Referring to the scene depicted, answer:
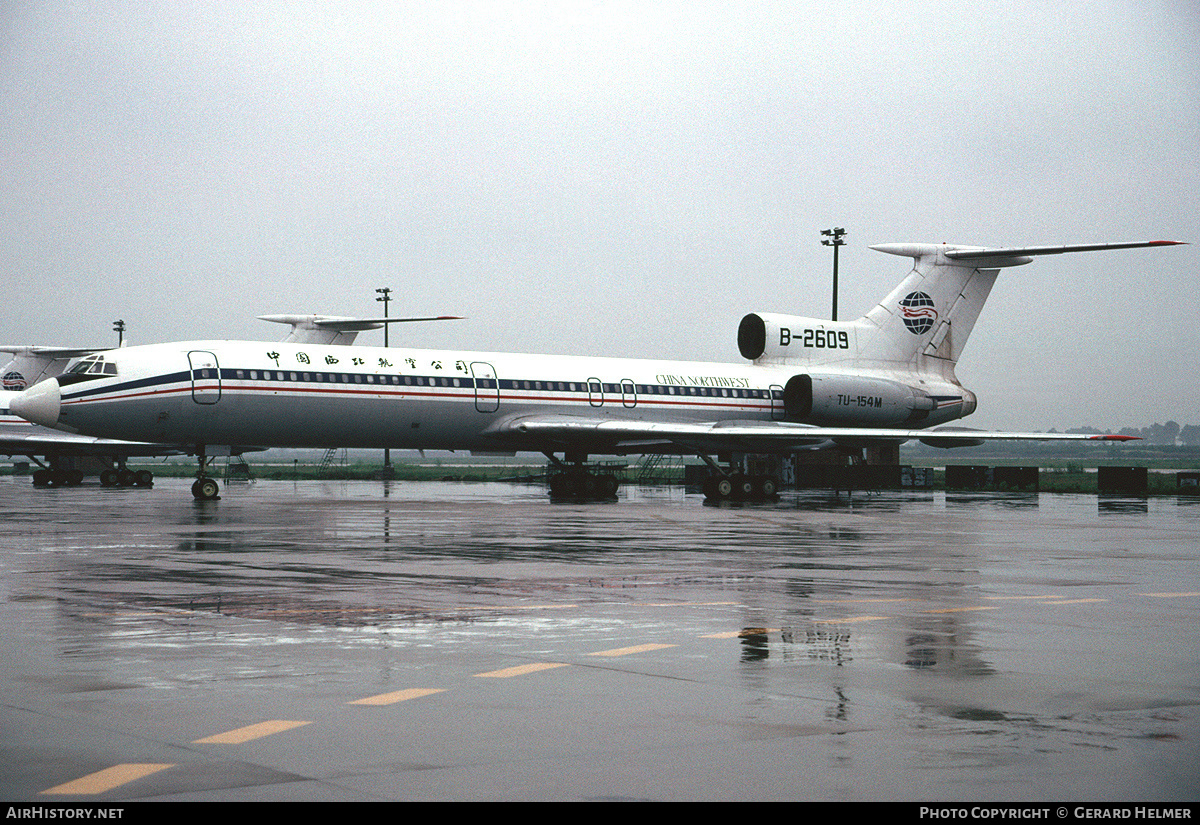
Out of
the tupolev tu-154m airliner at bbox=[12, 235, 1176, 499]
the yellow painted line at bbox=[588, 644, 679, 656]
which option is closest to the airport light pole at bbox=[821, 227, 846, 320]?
the tupolev tu-154m airliner at bbox=[12, 235, 1176, 499]

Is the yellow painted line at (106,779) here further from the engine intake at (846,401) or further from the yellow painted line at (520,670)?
the engine intake at (846,401)

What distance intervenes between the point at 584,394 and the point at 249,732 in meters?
33.0

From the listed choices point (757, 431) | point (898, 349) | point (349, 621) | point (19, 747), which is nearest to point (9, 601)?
point (349, 621)

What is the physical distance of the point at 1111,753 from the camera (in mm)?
6598

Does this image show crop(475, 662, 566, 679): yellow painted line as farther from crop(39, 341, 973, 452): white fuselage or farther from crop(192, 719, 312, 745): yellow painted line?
crop(39, 341, 973, 452): white fuselage

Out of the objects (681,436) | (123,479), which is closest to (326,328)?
(123,479)

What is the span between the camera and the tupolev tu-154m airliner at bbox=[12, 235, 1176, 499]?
33.1 metres

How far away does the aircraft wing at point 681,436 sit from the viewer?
122 feet

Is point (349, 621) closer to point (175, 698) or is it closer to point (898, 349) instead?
point (175, 698)

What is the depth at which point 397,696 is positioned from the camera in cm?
805

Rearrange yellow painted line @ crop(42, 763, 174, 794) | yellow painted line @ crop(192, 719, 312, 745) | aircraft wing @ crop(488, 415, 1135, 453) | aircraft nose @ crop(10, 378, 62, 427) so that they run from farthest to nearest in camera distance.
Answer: aircraft wing @ crop(488, 415, 1135, 453) < aircraft nose @ crop(10, 378, 62, 427) < yellow painted line @ crop(192, 719, 312, 745) < yellow painted line @ crop(42, 763, 174, 794)

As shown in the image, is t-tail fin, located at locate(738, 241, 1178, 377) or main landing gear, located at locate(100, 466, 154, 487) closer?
t-tail fin, located at locate(738, 241, 1178, 377)

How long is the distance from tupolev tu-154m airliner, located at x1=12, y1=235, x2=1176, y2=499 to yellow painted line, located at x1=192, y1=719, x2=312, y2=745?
89.0ft

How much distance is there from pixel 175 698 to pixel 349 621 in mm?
3568
